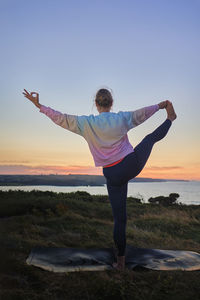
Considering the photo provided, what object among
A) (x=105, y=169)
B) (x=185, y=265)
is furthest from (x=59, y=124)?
(x=185, y=265)

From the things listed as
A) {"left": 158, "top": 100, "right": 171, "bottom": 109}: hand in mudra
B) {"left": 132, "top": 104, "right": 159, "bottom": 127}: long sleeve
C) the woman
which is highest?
{"left": 158, "top": 100, "right": 171, "bottom": 109}: hand in mudra

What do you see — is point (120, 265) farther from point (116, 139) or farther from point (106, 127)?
point (106, 127)

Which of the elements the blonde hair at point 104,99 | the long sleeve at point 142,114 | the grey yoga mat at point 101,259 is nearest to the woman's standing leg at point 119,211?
the grey yoga mat at point 101,259

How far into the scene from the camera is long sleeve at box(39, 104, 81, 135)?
3.28 m

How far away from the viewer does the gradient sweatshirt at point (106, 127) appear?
3.22 meters

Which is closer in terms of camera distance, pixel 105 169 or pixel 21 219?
pixel 105 169

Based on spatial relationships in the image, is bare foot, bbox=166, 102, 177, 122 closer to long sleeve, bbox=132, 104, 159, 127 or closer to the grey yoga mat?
long sleeve, bbox=132, 104, 159, 127

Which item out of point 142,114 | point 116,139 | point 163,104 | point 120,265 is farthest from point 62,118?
point 120,265

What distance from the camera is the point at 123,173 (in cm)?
322

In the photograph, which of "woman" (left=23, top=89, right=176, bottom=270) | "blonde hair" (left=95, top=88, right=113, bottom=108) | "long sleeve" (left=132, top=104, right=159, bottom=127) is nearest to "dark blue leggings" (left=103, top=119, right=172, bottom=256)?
"woman" (left=23, top=89, right=176, bottom=270)

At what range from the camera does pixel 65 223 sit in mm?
6887

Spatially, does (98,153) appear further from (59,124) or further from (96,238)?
(96,238)

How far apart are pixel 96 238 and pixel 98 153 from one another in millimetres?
2586

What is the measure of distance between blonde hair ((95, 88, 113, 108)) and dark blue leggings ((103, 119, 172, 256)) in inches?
26.2
